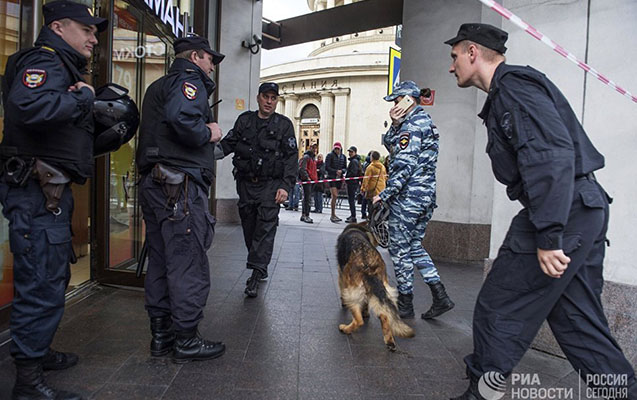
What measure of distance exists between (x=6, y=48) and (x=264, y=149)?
2296 millimetres

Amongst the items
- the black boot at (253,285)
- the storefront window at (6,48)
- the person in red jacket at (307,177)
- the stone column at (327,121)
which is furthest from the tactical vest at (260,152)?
the stone column at (327,121)

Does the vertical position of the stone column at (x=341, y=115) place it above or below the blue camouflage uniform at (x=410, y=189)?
above

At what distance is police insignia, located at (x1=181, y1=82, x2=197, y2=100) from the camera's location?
292 cm

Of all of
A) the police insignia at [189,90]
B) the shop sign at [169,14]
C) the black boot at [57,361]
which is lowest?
the black boot at [57,361]

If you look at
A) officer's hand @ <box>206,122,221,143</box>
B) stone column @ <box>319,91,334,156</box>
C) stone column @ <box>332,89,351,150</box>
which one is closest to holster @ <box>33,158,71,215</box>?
officer's hand @ <box>206,122,221,143</box>

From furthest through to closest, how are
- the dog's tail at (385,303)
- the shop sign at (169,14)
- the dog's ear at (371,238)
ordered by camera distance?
1. the shop sign at (169,14)
2. the dog's ear at (371,238)
3. the dog's tail at (385,303)

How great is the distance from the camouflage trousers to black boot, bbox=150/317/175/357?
201 centimetres

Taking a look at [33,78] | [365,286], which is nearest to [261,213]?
[365,286]

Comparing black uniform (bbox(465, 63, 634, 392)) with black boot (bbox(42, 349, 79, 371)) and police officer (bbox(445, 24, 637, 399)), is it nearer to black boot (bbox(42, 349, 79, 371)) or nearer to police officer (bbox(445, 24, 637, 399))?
police officer (bbox(445, 24, 637, 399))

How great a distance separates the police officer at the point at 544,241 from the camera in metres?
1.93

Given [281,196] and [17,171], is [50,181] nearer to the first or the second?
[17,171]

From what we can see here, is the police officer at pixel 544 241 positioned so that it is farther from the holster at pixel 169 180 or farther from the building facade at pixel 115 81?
the building facade at pixel 115 81

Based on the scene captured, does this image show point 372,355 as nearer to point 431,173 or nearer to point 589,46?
point 431,173

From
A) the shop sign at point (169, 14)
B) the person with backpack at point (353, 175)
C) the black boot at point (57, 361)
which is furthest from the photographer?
the person with backpack at point (353, 175)
